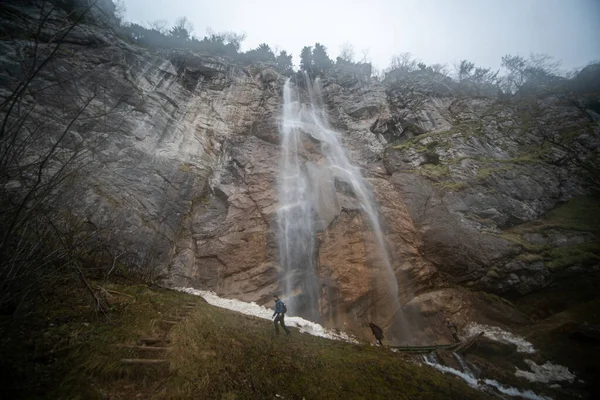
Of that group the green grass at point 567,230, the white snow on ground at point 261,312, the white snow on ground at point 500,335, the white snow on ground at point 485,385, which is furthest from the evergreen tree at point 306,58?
the white snow on ground at point 485,385

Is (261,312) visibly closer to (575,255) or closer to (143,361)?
(143,361)

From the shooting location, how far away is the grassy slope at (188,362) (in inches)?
177

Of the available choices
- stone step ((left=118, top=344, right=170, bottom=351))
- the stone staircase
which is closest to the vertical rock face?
the stone staircase

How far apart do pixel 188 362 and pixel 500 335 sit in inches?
477

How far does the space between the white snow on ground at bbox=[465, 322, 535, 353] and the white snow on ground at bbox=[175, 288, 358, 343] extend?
18.0ft

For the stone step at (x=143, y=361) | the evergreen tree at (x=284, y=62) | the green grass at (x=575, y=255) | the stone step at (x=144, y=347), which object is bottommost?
the stone step at (x=143, y=361)

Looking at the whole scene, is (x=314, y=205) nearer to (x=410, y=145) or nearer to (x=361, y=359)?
(x=361, y=359)

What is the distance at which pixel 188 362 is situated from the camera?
230 inches

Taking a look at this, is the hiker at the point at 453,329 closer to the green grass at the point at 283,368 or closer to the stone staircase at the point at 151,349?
the green grass at the point at 283,368

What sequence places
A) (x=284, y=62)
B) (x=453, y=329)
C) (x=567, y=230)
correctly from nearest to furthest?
(x=453, y=329), (x=567, y=230), (x=284, y=62)

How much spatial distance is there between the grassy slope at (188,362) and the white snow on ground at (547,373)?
124 inches

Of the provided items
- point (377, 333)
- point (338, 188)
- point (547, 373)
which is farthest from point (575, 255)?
point (338, 188)

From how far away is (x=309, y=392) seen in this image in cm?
596

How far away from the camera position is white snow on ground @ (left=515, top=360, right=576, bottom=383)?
28.2 feet
